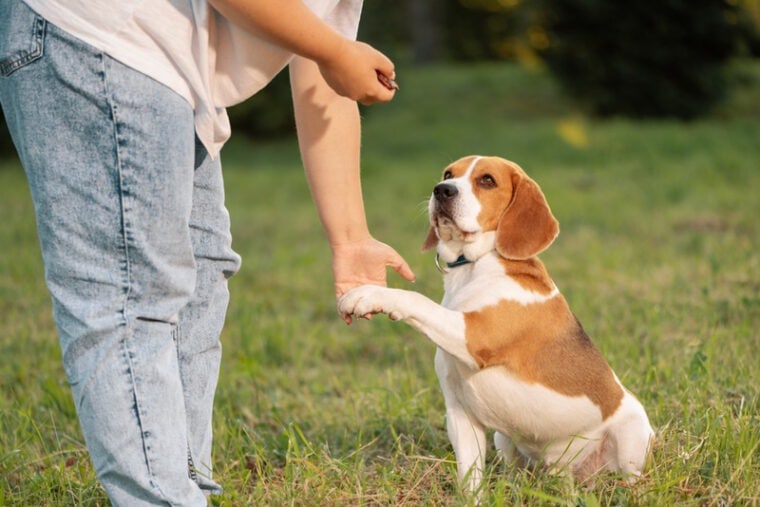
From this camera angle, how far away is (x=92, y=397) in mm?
2199

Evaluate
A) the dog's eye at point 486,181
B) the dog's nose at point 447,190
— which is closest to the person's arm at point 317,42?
the dog's nose at point 447,190

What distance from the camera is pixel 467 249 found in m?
3.17

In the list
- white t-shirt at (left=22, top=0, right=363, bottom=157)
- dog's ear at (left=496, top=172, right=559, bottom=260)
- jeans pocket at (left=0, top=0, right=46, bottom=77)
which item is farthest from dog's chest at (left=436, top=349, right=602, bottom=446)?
jeans pocket at (left=0, top=0, right=46, bottom=77)

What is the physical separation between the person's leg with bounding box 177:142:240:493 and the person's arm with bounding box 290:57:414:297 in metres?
0.29

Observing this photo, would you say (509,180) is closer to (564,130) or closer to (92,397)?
(92,397)

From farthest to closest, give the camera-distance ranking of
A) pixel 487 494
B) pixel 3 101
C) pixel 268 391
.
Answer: pixel 268 391 → pixel 487 494 → pixel 3 101

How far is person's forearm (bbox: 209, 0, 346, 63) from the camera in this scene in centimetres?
213

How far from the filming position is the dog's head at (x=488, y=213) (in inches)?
123

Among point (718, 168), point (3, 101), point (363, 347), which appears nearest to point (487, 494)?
point (3, 101)

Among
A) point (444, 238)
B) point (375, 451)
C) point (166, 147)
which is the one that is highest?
point (166, 147)

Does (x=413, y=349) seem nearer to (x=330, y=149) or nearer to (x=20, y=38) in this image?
(x=330, y=149)

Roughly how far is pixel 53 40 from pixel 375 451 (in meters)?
1.88

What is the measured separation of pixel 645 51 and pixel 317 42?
14020 mm

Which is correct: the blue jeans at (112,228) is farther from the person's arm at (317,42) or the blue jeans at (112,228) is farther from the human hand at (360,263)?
the human hand at (360,263)
